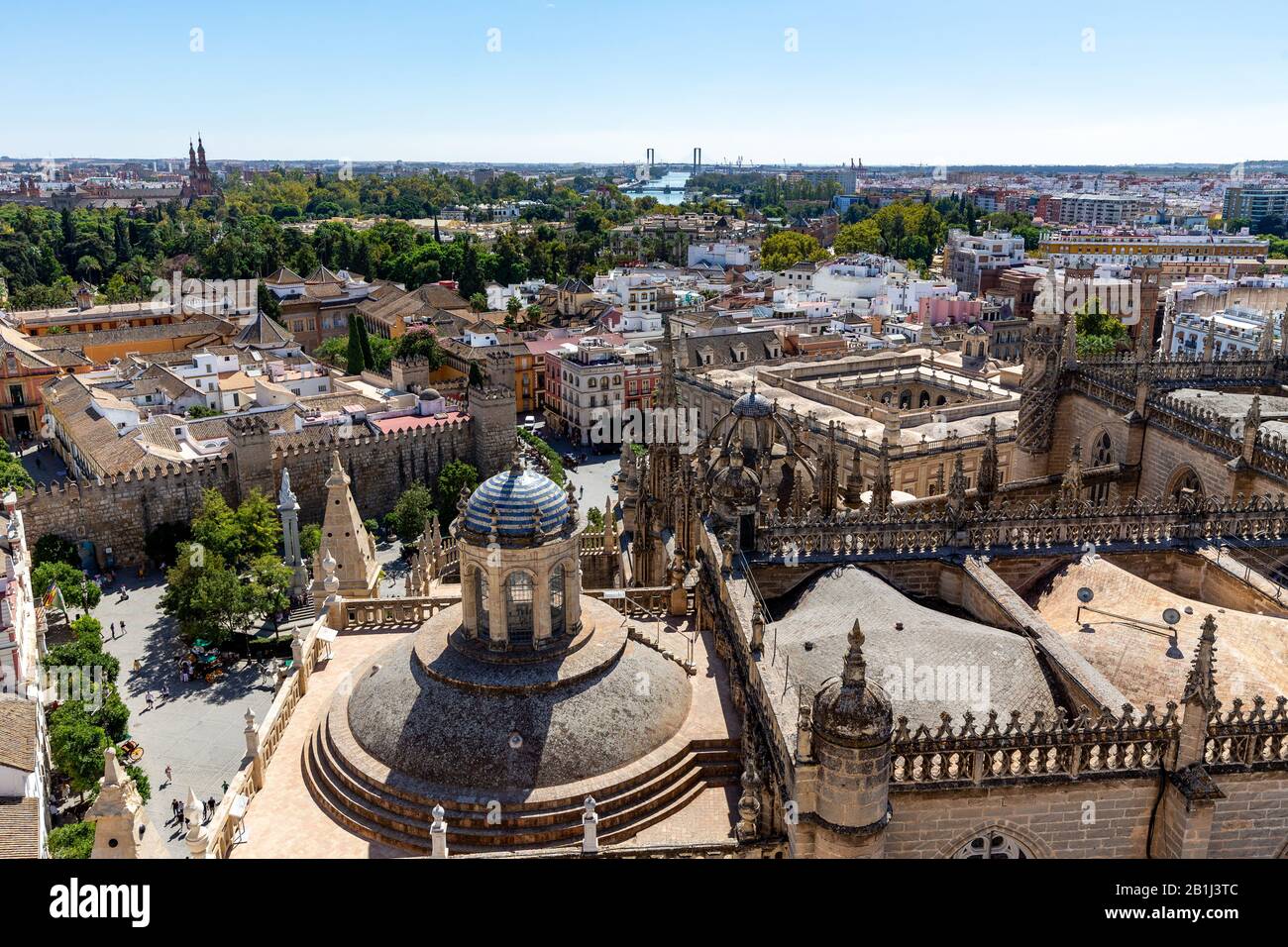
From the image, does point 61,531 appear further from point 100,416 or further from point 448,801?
point 448,801

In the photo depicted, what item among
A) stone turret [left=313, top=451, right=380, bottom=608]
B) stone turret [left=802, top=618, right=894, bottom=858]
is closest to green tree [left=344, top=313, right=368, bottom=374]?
stone turret [left=313, top=451, right=380, bottom=608]

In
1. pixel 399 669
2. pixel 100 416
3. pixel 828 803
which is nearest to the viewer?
pixel 828 803

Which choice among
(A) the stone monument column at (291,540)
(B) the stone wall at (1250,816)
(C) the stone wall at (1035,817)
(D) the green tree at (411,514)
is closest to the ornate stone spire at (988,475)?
(B) the stone wall at (1250,816)

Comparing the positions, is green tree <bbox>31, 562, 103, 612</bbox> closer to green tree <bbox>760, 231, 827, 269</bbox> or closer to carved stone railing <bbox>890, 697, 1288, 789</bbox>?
carved stone railing <bbox>890, 697, 1288, 789</bbox>

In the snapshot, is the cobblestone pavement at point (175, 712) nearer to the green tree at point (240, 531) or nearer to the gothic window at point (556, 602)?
the green tree at point (240, 531)

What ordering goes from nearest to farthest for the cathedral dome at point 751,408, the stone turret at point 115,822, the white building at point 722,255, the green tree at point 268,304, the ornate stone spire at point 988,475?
the stone turret at point 115,822 → the cathedral dome at point 751,408 → the ornate stone spire at point 988,475 → the green tree at point 268,304 → the white building at point 722,255

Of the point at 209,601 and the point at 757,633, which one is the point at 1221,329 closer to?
the point at 209,601
